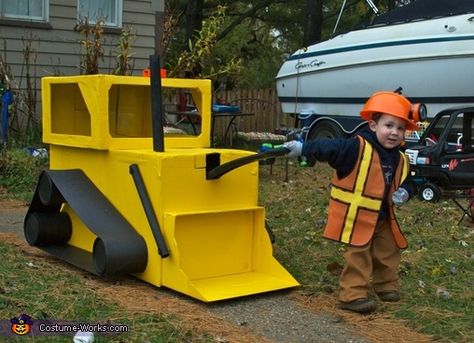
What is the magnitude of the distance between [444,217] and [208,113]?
304 cm

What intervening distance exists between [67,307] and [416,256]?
2856mm

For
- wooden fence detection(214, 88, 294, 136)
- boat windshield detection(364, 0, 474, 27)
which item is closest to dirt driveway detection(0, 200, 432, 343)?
boat windshield detection(364, 0, 474, 27)

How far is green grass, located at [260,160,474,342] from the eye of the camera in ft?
13.8

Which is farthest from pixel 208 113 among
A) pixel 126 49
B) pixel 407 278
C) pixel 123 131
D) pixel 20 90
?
pixel 20 90

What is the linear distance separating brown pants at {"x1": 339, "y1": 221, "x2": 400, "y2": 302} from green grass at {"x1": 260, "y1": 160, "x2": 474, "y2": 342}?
0.19 metres

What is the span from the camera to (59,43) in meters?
11.8

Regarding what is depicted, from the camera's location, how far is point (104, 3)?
39.9 feet

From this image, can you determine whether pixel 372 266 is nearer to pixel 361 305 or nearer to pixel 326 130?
pixel 361 305

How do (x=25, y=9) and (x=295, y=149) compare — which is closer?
(x=295, y=149)

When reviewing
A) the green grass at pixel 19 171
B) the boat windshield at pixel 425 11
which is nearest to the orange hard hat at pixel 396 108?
the green grass at pixel 19 171

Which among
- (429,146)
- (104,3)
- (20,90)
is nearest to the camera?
(429,146)

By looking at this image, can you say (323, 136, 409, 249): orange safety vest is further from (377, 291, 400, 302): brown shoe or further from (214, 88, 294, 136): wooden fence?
(214, 88, 294, 136): wooden fence

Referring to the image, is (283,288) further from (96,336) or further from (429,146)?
(429,146)

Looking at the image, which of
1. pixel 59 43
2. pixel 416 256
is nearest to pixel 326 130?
pixel 59 43
